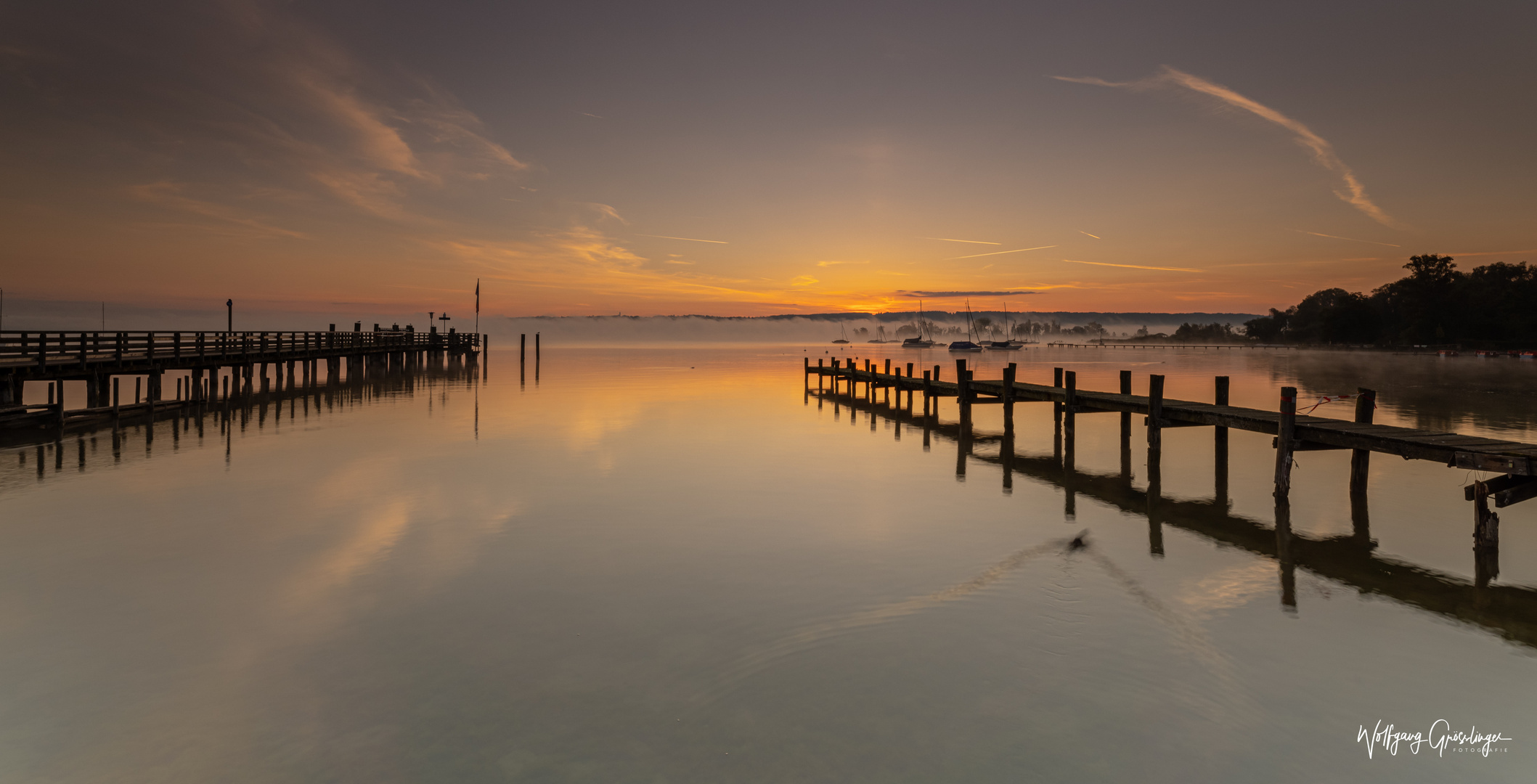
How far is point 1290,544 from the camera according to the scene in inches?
516

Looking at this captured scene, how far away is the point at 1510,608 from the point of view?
988cm

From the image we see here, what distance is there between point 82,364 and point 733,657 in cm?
3169

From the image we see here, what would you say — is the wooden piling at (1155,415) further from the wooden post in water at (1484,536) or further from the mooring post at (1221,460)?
the wooden post in water at (1484,536)

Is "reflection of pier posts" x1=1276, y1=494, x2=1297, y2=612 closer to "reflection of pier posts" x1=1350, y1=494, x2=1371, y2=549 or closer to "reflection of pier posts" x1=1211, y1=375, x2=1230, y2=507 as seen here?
"reflection of pier posts" x1=1350, y1=494, x2=1371, y2=549

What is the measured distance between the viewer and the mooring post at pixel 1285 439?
14906 mm

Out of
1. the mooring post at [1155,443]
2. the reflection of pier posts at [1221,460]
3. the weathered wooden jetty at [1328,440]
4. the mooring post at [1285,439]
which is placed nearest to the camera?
the weathered wooden jetty at [1328,440]

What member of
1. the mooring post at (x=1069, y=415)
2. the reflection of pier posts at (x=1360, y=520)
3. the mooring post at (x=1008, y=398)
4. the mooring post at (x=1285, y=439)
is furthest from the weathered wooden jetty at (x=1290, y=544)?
the mooring post at (x=1008, y=398)

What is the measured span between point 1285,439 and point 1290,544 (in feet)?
9.66

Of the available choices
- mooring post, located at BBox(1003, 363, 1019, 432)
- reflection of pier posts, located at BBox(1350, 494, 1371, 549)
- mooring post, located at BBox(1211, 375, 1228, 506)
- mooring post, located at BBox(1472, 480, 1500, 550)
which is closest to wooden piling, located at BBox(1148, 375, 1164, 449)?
mooring post, located at BBox(1211, 375, 1228, 506)

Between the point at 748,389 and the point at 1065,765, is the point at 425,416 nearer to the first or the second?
the point at 748,389

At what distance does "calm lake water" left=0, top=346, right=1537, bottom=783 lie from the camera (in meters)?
6.30

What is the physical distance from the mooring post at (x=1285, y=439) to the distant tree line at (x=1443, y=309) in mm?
118482

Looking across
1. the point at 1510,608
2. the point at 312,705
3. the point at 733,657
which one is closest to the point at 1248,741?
the point at 733,657

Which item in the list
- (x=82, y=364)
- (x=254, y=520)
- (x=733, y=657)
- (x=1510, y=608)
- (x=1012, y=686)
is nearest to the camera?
(x=1012, y=686)
